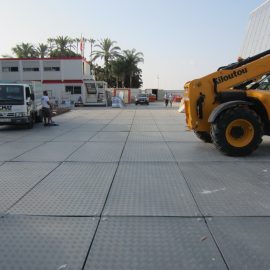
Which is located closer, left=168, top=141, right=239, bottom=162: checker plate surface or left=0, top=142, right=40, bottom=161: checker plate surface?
left=168, top=141, right=239, bottom=162: checker plate surface

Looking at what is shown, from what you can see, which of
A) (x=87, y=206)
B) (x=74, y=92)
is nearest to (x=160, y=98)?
(x=74, y=92)

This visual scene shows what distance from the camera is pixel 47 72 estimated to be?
45.6 metres

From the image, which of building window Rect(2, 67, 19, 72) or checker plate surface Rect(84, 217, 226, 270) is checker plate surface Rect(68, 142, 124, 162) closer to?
checker plate surface Rect(84, 217, 226, 270)

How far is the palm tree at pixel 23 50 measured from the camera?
66750 millimetres

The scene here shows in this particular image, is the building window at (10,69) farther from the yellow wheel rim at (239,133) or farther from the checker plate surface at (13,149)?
the yellow wheel rim at (239,133)

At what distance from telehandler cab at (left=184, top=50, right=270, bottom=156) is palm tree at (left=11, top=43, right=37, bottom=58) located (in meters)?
63.5

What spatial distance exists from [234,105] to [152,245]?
17.4ft

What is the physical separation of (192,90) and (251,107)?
4.93ft

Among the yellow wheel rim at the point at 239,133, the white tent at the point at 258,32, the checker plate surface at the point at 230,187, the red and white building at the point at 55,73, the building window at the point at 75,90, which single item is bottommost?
the building window at the point at 75,90

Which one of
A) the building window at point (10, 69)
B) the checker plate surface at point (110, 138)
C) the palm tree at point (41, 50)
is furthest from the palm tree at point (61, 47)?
the checker plate surface at point (110, 138)

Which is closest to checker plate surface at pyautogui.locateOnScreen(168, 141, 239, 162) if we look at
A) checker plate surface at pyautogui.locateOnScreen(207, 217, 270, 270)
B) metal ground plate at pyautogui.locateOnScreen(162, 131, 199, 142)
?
metal ground plate at pyautogui.locateOnScreen(162, 131, 199, 142)

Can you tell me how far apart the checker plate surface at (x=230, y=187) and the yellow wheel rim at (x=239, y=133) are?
844 mm

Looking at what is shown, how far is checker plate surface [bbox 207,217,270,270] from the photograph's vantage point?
3.30m

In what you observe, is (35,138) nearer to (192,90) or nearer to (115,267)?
(192,90)
